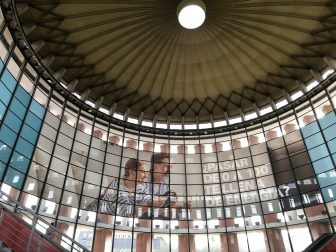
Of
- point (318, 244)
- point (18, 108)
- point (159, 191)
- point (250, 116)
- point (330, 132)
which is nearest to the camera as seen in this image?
point (318, 244)

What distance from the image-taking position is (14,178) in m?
22.9

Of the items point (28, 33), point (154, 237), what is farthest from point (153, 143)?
point (28, 33)

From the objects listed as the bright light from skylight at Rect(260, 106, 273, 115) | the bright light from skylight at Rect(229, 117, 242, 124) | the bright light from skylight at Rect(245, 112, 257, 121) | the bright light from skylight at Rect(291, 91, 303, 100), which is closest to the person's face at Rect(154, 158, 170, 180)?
the bright light from skylight at Rect(229, 117, 242, 124)

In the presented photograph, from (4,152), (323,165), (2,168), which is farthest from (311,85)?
(2,168)

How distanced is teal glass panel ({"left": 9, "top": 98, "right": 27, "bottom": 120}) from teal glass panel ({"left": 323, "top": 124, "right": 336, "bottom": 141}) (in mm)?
27060

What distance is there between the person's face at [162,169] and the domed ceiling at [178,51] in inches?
249

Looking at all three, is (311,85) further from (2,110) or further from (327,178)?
(2,110)

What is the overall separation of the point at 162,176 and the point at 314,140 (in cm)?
1563

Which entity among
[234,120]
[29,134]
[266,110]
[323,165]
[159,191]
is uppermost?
[266,110]

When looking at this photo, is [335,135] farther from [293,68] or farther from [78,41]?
[78,41]

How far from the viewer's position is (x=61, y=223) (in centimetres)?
2542

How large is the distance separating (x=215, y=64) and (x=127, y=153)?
43.9 feet

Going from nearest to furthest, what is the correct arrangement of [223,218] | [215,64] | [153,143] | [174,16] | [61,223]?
[61,223], [174,16], [223,218], [215,64], [153,143]

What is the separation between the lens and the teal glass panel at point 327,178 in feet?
88.6
